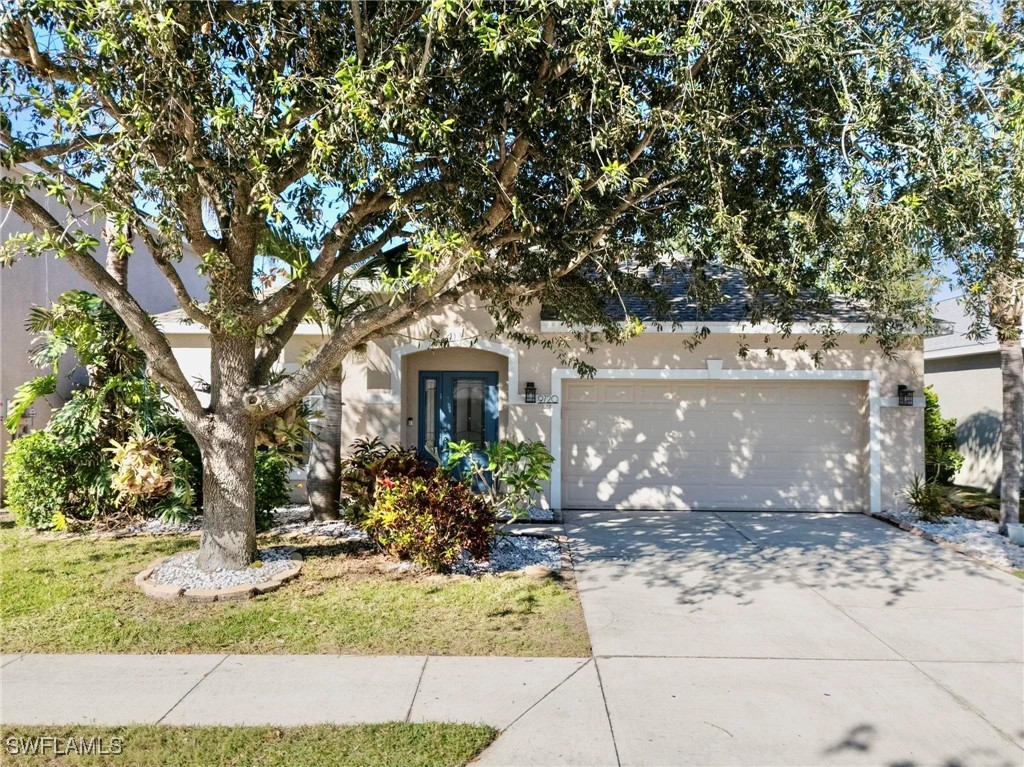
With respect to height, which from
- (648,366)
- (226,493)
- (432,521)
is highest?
(648,366)

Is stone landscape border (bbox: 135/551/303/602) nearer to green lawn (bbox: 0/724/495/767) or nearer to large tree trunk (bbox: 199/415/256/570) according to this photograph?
large tree trunk (bbox: 199/415/256/570)

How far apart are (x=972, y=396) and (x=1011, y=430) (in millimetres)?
5487

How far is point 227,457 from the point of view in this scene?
7.13 meters

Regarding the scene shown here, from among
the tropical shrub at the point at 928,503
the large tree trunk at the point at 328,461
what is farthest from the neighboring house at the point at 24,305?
the tropical shrub at the point at 928,503

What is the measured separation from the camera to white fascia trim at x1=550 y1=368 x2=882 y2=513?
11180 millimetres

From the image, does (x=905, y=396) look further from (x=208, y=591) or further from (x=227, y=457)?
(x=208, y=591)

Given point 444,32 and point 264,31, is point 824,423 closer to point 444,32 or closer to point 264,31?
point 444,32

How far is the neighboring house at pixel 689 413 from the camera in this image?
36.9 feet

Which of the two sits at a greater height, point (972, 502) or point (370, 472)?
point (370, 472)

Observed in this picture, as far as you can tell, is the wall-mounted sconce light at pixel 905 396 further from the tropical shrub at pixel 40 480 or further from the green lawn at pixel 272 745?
the tropical shrub at pixel 40 480

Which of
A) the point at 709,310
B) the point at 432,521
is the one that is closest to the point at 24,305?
the point at 432,521

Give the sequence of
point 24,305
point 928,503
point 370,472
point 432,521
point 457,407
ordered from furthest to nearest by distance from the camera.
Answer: point 457,407
point 24,305
point 928,503
point 370,472
point 432,521

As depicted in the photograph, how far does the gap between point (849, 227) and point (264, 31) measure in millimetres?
5294

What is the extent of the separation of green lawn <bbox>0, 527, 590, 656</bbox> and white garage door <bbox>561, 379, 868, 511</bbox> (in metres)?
4.53
